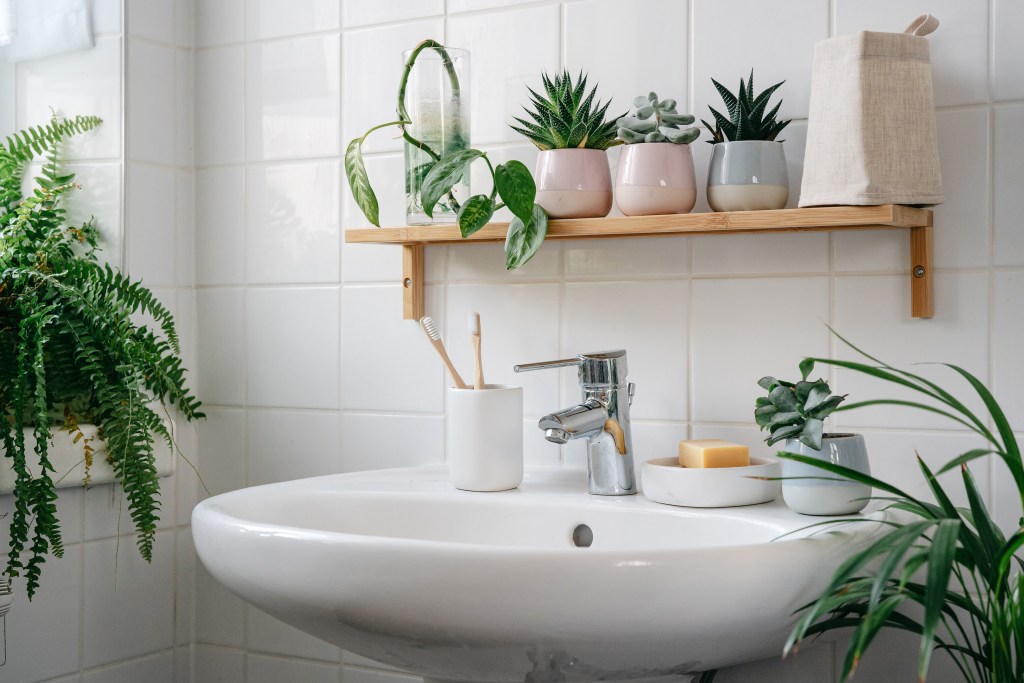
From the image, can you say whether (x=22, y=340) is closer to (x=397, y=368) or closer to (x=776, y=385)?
(x=397, y=368)

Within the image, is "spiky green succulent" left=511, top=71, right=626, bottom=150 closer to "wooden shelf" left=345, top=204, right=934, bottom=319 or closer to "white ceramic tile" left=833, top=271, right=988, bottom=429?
"wooden shelf" left=345, top=204, right=934, bottom=319

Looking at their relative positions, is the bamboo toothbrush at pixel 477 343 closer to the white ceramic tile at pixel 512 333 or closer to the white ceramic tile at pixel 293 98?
the white ceramic tile at pixel 512 333

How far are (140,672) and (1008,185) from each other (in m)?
1.43

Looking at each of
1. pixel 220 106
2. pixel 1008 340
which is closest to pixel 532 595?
pixel 1008 340

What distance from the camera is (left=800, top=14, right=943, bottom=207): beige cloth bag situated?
1070mm

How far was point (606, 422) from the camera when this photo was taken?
1219 mm

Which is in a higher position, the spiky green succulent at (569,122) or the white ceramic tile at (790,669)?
the spiky green succulent at (569,122)

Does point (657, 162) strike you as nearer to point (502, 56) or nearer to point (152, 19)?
point (502, 56)

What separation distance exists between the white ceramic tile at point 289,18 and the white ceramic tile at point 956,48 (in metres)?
0.84

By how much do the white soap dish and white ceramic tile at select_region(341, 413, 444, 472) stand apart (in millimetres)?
428

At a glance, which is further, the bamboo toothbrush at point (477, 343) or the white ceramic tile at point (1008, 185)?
the bamboo toothbrush at point (477, 343)

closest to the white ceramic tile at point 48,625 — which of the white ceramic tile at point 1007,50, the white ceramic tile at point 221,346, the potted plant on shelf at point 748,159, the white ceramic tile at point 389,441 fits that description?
the white ceramic tile at point 221,346

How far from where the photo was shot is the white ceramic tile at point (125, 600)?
1.49 metres

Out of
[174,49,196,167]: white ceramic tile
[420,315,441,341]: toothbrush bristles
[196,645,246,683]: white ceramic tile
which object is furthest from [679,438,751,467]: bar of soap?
[174,49,196,167]: white ceramic tile
